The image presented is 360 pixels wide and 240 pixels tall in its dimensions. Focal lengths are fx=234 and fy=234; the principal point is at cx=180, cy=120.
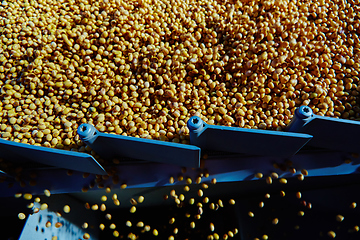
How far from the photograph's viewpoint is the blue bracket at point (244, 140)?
866 mm

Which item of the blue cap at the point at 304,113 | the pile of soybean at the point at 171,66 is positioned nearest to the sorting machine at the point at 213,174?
the blue cap at the point at 304,113

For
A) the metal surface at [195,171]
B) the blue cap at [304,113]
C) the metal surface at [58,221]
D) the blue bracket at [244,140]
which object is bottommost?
the metal surface at [58,221]

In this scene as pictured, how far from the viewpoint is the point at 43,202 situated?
1158 mm

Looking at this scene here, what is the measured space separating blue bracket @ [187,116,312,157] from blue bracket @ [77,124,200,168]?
8 centimetres

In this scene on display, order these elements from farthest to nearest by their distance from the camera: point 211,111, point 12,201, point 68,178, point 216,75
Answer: point 12,201 → point 216,75 → point 211,111 → point 68,178

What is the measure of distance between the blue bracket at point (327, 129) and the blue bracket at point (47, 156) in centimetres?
79

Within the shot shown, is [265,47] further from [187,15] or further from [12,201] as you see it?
[12,201]

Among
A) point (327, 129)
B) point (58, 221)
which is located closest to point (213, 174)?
point (327, 129)

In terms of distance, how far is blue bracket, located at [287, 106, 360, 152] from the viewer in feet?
2.84

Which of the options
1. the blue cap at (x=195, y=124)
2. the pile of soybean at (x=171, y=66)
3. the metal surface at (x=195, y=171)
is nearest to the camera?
the blue cap at (x=195, y=124)

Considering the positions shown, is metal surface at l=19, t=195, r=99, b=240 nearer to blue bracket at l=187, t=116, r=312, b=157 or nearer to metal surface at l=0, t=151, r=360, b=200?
metal surface at l=0, t=151, r=360, b=200

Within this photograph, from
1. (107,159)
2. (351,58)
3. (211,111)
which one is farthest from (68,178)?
(351,58)

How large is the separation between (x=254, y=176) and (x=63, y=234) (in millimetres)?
1050

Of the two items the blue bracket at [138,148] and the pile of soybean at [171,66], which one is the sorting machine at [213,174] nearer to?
the blue bracket at [138,148]
